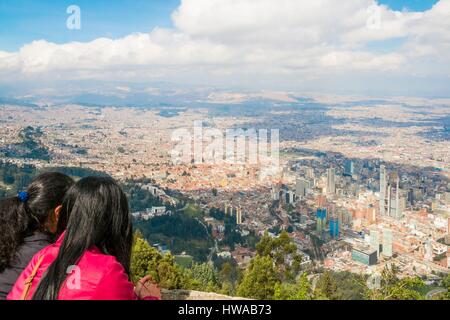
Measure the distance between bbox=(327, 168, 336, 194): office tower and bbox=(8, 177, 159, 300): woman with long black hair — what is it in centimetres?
1366

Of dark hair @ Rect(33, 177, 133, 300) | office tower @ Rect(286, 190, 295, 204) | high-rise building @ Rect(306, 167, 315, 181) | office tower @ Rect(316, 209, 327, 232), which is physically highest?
dark hair @ Rect(33, 177, 133, 300)

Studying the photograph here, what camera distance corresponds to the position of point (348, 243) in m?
10.5

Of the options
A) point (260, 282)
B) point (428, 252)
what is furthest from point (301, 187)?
point (260, 282)

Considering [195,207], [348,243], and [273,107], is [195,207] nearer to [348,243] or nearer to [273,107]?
[348,243]

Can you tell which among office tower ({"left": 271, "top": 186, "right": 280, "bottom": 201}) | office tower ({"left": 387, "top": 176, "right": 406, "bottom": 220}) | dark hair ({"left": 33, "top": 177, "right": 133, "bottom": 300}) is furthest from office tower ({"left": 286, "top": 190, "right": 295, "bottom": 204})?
dark hair ({"left": 33, "top": 177, "right": 133, "bottom": 300})

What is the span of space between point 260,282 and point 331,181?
33.7 feet

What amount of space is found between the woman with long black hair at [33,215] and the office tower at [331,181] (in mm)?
Answer: 13398

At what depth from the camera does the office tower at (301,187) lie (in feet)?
46.8

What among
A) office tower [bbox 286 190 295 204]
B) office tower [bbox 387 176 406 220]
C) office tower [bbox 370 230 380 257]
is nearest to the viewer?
office tower [bbox 370 230 380 257]

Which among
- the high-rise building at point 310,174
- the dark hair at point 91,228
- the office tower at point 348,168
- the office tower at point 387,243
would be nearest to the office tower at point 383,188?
the office tower at point 348,168

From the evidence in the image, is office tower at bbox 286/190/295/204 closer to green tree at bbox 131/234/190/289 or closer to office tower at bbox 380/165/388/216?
office tower at bbox 380/165/388/216

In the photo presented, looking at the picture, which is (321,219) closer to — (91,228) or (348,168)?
(348,168)

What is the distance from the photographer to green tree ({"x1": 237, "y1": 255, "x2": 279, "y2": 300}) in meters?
5.16

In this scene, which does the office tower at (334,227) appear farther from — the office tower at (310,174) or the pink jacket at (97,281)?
the pink jacket at (97,281)
